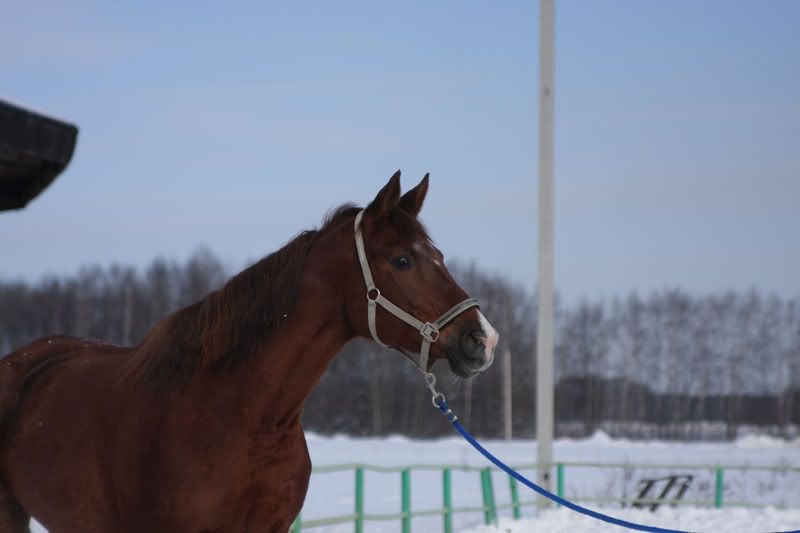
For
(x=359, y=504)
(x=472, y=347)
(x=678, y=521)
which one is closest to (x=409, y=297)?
(x=472, y=347)

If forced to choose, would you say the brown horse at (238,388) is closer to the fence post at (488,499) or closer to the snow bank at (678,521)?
the snow bank at (678,521)

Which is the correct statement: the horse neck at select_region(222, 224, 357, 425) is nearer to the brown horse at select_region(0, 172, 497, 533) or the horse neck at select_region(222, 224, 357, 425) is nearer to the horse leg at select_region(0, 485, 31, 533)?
the brown horse at select_region(0, 172, 497, 533)

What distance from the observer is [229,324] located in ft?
13.0

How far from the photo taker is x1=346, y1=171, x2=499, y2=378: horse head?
3.74 meters

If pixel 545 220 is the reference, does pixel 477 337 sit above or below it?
below

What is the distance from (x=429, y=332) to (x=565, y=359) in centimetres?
4454

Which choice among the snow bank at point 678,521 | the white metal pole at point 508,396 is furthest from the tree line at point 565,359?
the snow bank at point 678,521

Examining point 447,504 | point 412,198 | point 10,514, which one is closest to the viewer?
point 412,198

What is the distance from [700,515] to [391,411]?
97.8 feet

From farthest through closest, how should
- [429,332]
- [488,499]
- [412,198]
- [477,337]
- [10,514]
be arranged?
[488,499], [10,514], [412,198], [429,332], [477,337]

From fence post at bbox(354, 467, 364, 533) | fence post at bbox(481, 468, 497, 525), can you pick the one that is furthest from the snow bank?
fence post at bbox(354, 467, 364, 533)

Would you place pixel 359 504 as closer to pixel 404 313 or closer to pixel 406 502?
pixel 406 502

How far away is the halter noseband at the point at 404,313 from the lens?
3783 millimetres

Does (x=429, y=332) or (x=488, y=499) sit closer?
(x=429, y=332)
